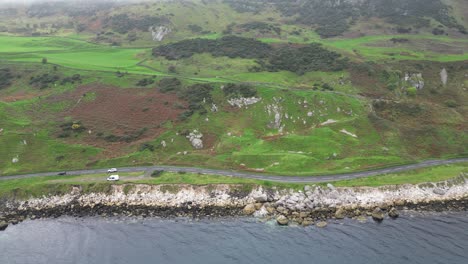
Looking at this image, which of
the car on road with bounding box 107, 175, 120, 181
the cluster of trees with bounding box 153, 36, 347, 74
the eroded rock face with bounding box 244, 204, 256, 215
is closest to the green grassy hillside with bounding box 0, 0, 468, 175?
the cluster of trees with bounding box 153, 36, 347, 74

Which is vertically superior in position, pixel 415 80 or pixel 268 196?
pixel 415 80

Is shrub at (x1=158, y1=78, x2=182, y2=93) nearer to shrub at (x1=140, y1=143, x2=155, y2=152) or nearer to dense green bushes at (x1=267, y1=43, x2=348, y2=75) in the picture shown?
shrub at (x1=140, y1=143, x2=155, y2=152)

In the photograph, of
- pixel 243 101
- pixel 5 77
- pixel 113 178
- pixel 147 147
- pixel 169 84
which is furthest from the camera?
pixel 5 77

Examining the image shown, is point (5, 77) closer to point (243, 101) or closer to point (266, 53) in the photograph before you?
point (243, 101)

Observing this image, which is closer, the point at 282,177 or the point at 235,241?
the point at 235,241

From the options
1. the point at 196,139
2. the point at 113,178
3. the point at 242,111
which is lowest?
the point at 113,178

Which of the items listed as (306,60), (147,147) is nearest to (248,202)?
(147,147)

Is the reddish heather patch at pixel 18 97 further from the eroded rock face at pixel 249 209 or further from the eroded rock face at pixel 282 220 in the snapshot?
the eroded rock face at pixel 282 220

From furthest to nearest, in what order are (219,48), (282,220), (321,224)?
(219,48)
(282,220)
(321,224)
